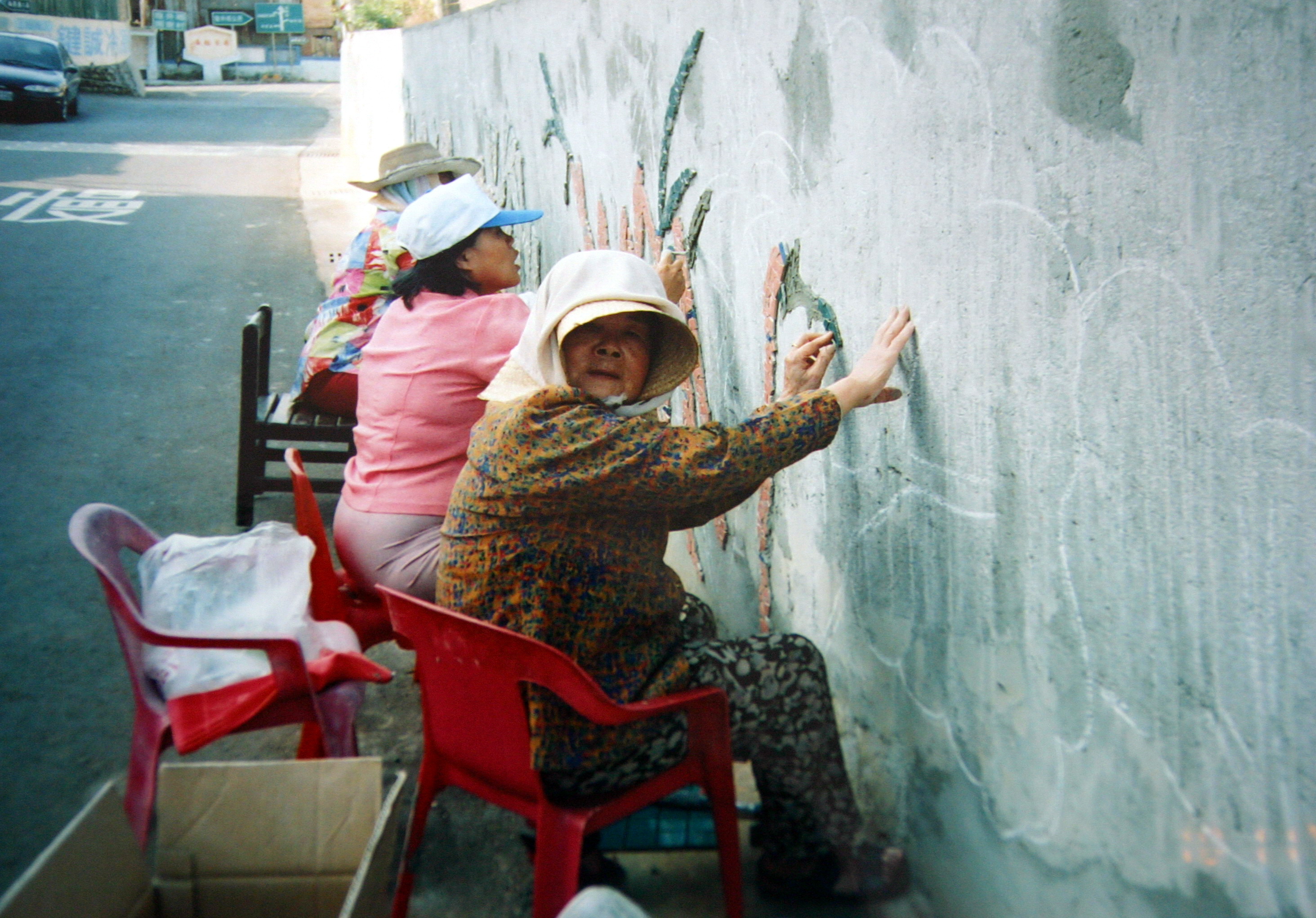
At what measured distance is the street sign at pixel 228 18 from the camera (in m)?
47.3

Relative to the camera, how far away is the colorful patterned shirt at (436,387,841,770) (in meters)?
1.84

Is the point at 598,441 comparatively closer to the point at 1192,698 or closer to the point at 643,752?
the point at 643,752

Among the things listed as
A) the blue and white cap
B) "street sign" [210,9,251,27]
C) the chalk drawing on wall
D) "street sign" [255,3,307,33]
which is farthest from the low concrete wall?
"street sign" [210,9,251,27]

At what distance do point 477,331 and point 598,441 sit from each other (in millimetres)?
1098

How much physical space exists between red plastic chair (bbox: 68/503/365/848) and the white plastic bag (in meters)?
0.05

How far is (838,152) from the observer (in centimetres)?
221

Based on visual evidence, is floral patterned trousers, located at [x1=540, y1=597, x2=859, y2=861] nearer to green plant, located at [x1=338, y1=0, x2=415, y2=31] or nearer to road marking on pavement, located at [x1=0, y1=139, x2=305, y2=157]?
green plant, located at [x1=338, y1=0, x2=415, y2=31]

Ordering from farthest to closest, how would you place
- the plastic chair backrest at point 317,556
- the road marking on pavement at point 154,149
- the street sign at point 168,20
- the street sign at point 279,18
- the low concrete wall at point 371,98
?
the street sign at point 279,18 < the street sign at point 168,20 < the road marking on pavement at point 154,149 < the low concrete wall at point 371,98 < the plastic chair backrest at point 317,556

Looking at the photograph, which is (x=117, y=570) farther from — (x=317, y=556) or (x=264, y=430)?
(x=264, y=430)

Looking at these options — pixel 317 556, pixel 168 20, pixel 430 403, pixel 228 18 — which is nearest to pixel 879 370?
pixel 430 403

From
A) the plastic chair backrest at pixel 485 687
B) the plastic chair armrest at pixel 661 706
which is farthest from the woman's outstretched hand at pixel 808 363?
the plastic chair backrest at pixel 485 687

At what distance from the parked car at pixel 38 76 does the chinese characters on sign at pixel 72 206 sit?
8.81 meters

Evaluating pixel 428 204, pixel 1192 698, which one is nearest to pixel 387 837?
pixel 1192 698

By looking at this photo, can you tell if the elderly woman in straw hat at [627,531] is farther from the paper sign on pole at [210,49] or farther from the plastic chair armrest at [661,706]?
the paper sign on pole at [210,49]
